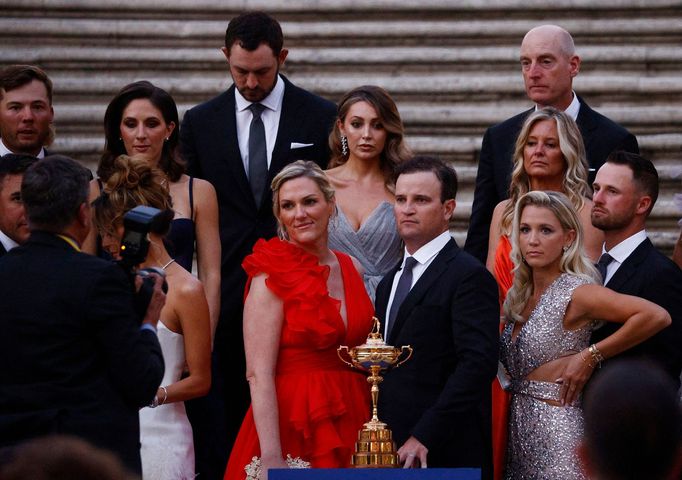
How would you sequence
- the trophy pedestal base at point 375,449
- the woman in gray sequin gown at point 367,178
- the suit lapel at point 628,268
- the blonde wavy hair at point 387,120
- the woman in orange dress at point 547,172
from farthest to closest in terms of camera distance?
the blonde wavy hair at point 387,120 → the woman in gray sequin gown at point 367,178 → the woman in orange dress at point 547,172 → the suit lapel at point 628,268 → the trophy pedestal base at point 375,449

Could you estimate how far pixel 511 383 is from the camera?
17.9ft

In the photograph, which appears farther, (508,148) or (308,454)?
(508,148)

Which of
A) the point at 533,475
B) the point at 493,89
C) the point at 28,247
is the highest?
the point at 493,89

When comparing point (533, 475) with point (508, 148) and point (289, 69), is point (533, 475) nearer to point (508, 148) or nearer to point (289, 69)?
point (508, 148)

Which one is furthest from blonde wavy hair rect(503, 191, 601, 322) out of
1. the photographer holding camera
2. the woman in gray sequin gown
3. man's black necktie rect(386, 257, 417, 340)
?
A: the photographer holding camera

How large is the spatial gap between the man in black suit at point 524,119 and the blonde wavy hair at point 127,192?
1445 mm

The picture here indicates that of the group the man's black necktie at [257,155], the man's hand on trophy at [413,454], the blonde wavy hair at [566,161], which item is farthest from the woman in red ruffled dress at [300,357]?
the man's black necktie at [257,155]

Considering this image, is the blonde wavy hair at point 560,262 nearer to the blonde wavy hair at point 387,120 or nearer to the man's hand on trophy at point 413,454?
the man's hand on trophy at point 413,454

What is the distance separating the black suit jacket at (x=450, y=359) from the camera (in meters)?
5.12

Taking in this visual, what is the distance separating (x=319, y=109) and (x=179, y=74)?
2.19m

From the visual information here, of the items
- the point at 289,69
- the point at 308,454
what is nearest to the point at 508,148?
the point at 308,454

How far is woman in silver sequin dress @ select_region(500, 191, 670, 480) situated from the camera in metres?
5.28

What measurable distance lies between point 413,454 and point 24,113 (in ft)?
7.74

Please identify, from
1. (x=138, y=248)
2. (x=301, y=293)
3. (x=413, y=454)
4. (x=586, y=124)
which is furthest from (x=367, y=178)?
(x=138, y=248)
